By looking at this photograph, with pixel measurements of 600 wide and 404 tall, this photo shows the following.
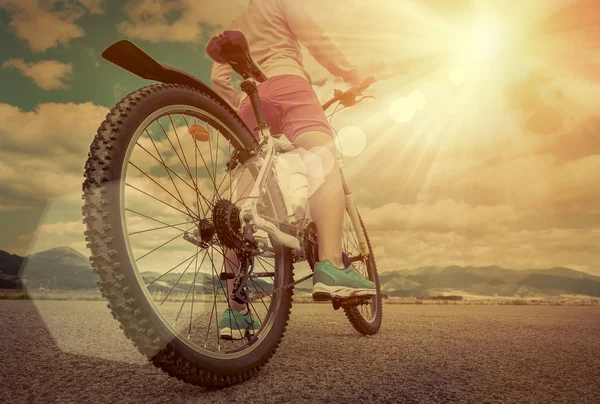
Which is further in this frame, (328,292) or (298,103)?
(298,103)

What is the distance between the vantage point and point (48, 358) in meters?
1.98

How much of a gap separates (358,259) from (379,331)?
1.95 feet

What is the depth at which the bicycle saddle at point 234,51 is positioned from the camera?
2211mm

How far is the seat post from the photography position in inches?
91.4

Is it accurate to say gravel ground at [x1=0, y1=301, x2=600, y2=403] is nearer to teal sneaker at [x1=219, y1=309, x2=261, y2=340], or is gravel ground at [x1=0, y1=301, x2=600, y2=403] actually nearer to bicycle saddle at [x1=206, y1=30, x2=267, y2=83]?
teal sneaker at [x1=219, y1=309, x2=261, y2=340]

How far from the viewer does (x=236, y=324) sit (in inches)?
92.6

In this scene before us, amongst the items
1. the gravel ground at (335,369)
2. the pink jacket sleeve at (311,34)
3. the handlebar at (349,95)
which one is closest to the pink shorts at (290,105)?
the pink jacket sleeve at (311,34)

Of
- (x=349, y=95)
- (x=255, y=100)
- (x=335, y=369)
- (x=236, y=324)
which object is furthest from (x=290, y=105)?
(x=335, y=369)

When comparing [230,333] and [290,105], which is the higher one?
[290,105]

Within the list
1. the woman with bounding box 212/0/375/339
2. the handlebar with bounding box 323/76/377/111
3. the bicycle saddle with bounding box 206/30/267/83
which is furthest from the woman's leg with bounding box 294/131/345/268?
the handlebar with bounding box 323/76/377/111

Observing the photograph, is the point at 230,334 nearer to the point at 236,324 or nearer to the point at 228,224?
the point at 236,324

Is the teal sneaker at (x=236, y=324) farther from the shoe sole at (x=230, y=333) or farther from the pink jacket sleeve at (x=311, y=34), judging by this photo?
the pink jacket sleeve at (x=311, y=34)

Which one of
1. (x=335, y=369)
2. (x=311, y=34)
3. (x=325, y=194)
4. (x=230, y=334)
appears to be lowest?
(x=335, y=369)

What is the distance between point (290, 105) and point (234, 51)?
0.48 m
